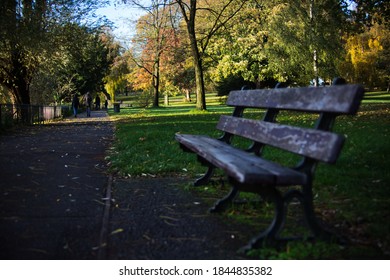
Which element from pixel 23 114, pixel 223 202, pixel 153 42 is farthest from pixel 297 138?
pixel 153 42

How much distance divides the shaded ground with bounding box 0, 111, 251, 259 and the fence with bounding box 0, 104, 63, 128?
8177 millimetres

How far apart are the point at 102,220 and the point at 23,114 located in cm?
1428

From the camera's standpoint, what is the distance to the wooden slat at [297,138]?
2670 millimetres

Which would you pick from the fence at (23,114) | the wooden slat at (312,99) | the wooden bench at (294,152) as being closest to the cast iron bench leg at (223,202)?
the wooden bench at (294,152)

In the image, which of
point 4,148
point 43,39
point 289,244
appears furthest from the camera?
point 43,39

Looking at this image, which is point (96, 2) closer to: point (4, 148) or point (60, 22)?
point (60, 22)

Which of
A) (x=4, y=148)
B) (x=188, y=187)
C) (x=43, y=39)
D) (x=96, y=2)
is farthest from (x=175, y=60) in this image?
(x=188, y=187)

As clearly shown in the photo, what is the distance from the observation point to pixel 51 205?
14.2 feet

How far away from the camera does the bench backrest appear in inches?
108

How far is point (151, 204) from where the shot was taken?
4.40 metres

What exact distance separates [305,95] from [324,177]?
1893mm

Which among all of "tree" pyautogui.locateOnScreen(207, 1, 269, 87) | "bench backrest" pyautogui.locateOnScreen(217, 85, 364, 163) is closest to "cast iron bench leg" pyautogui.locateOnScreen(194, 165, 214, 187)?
"bench backrest" pyautogui.locateOnScreen(217, 85, 364, 163)

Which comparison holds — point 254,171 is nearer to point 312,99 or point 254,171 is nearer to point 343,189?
point 312,99

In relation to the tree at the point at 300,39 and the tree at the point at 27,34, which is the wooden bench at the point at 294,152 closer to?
the tree at the point at 27,34
